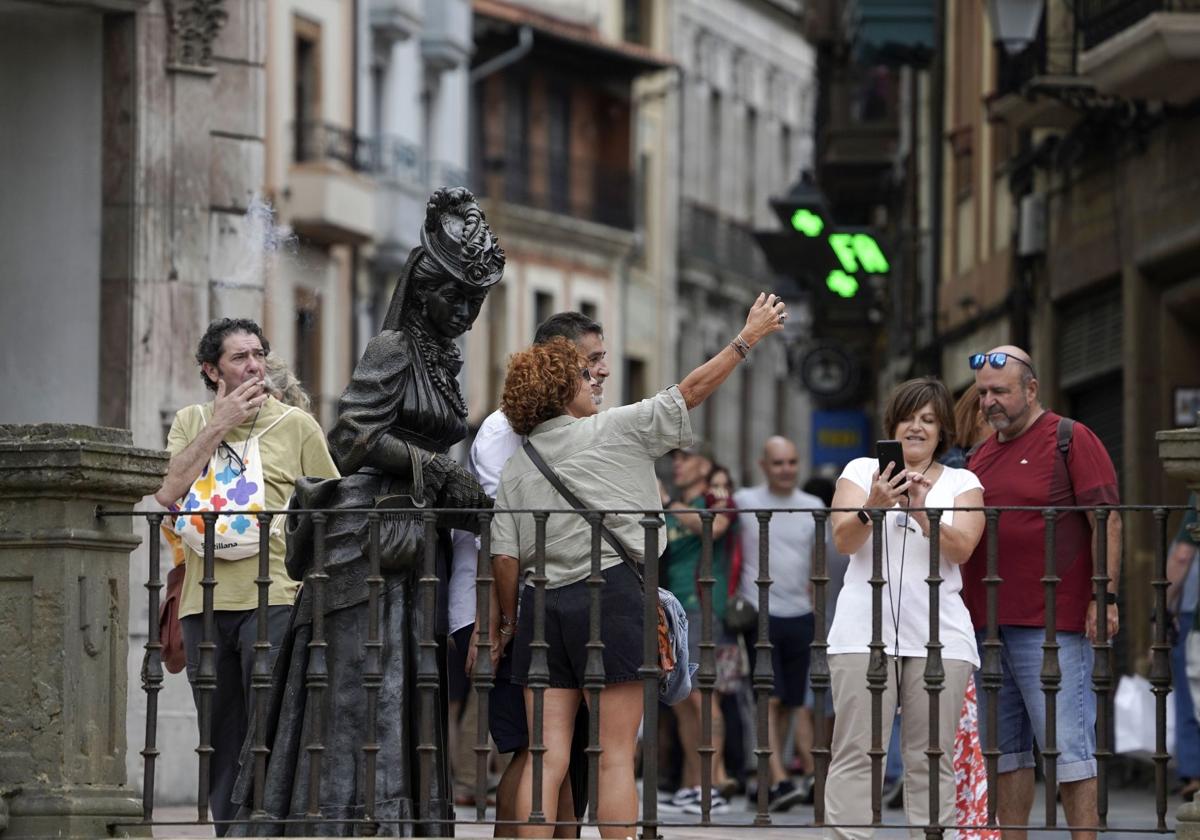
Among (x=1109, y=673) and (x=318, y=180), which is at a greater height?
(x=318, y=180)

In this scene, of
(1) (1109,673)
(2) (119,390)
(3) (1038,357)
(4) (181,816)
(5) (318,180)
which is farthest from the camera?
(5) (318,180)

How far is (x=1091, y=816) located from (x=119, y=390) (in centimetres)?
623

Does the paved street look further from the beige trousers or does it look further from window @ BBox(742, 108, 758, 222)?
window @ BBox(742, 108, 758, 222)

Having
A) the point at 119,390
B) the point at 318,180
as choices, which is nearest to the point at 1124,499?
the point at 119,390

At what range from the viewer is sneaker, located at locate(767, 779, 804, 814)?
1686cm

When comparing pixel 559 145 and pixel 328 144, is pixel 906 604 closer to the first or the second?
pixel 328 144

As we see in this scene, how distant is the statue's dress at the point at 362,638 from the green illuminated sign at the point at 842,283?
1062 cm

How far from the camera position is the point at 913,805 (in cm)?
1077

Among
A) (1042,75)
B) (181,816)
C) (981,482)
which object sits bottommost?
(181,816)

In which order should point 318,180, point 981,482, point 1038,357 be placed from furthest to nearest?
point 318,180, point 1038,357, point 981,482

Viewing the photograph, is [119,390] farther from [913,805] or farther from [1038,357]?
[1038,357]

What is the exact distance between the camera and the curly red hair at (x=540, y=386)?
35.5 ft

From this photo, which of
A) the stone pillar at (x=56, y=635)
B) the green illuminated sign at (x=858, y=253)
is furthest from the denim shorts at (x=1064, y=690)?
the green illuminated sign at (x=858, y=253)

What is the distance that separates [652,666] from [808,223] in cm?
1139
